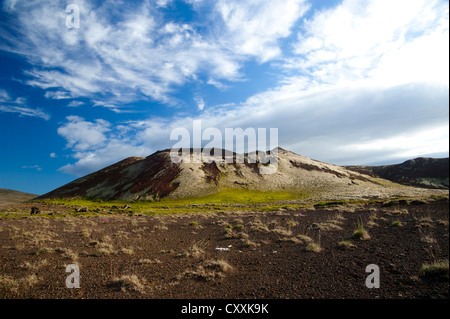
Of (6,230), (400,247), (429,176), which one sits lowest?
(6,230)

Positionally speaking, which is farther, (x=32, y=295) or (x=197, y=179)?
(x=197, y=179)

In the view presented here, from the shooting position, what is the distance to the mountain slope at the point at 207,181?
78.0 metres

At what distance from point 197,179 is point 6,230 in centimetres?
6426

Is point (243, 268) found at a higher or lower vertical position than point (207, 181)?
lower

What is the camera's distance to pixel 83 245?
1542cm

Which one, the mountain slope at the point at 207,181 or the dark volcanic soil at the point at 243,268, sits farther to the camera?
the mountain slope at the point at 207,181

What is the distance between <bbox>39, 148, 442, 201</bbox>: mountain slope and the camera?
78.0m

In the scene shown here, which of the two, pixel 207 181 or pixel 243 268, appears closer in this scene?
pixel 243 268

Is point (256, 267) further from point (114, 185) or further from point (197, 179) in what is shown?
point (114, 185)

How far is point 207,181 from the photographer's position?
84.1 metres

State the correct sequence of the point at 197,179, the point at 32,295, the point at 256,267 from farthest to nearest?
the point at 197,179
the point at 256,267
the point at 32,295

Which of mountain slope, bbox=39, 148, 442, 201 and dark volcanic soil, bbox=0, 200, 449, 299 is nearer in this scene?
dark volcanic soil, bbox=0, 200, 449, 299
